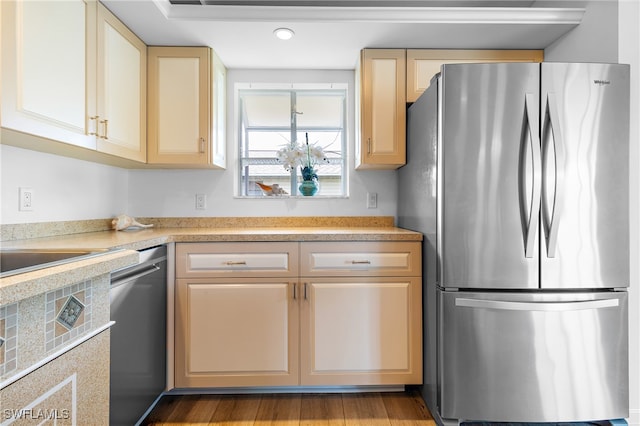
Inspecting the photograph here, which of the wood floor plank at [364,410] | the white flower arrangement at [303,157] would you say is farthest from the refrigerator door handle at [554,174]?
the white flower arrangement at [303,157]

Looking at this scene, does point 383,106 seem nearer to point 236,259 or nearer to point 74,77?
point 236,259

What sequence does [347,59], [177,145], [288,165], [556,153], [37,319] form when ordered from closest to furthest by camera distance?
[37,319] → [556,153] → [177,145] → [347,59] → [288,165]

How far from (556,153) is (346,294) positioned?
120cm

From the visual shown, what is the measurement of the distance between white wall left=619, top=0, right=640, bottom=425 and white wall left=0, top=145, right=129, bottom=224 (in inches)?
111

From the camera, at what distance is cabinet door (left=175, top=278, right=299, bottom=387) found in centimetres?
186

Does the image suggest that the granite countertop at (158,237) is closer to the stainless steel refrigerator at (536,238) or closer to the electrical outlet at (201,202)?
the electrical outlet at (201,202)

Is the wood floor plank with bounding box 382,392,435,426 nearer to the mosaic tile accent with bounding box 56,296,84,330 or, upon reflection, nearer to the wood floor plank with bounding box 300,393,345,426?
the wood floor plank with bounding box 300,393,345,426

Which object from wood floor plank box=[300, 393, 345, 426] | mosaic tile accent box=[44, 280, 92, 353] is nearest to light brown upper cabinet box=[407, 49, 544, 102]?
wood floor plank box=[300, 393, 345, 426]

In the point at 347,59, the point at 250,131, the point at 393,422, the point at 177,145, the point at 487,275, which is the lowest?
the point at 393,422

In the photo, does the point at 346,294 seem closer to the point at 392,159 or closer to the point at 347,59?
the point at 392,159

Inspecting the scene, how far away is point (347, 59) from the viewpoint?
7.68 ft

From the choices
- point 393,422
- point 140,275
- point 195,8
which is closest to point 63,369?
point 140,275

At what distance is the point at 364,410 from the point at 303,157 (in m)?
1.63

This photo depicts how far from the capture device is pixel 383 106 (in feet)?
7.13
